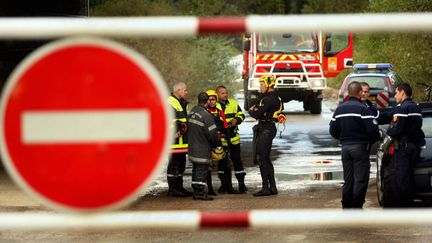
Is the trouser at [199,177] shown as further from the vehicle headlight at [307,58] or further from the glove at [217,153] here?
the vehicle headlight at [307,58]

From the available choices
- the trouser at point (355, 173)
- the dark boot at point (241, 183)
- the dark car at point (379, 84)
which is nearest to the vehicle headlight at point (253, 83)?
the dark car at point (379, 84)

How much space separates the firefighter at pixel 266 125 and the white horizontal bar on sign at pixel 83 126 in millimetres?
11881

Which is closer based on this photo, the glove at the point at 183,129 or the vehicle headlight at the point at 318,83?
the glove at the point at 183,129

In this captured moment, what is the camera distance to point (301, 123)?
2942 centimetres

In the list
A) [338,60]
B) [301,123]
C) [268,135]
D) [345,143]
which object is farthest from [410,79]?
[345,143]

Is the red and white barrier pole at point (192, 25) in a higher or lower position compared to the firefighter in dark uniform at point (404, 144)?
higher

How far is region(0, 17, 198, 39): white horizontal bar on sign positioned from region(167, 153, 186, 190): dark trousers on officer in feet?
38.9

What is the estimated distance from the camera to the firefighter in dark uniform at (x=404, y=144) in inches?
467

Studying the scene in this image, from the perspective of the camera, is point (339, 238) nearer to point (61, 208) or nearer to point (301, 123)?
point (61, 208)

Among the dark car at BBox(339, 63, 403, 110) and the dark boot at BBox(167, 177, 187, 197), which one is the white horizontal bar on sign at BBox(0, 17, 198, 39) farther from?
the dark car at BBox(339, 63, 403, 110)

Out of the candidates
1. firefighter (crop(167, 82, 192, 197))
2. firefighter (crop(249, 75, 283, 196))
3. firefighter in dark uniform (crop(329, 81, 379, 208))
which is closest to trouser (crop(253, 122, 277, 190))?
firefighter (crop(249, 75, 283, 196))

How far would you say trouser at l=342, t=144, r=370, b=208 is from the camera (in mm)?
12211

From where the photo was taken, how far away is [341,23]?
318 cm

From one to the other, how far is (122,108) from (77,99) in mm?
128
